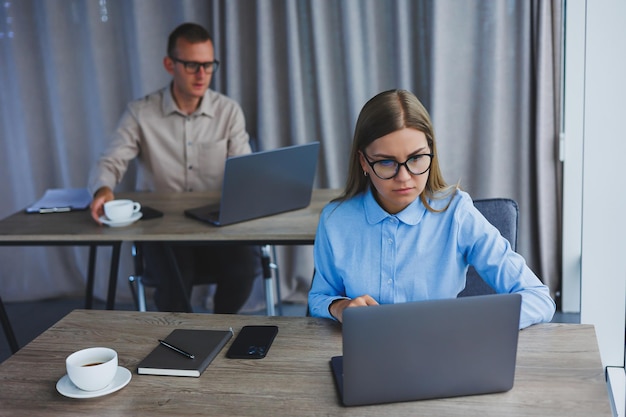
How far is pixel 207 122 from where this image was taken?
120 inches

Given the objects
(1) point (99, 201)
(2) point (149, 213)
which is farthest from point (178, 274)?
(1) point (99, 201)

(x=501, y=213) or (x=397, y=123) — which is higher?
(x=397, y=123)

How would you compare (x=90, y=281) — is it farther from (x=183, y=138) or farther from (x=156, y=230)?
(x=156, y=230)

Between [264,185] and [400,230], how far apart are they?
861 millimetres

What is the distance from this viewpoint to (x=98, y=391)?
1.27 m

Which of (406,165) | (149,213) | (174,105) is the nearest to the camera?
(406,165)

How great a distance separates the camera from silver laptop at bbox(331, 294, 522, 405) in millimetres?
1133

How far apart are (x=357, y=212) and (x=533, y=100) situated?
5.80 feet

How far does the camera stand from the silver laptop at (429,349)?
1.13 meters

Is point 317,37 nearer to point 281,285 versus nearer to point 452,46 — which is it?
point 452,46

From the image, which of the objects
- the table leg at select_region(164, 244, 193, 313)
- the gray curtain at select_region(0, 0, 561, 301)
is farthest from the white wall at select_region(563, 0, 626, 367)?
the table leg at select_region(164, 244, 193, 313)

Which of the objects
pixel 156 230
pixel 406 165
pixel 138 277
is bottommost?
pixel 138 277

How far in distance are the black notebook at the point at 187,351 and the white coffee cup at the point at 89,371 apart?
0.08 metres

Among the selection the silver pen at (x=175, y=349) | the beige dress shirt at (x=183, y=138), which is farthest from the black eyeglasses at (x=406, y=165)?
the beige dress shirt at (x=183, y=138)
